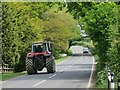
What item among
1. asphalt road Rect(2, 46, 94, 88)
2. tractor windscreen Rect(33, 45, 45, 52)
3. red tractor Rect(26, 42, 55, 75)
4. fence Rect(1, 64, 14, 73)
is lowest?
fence Rect(1, 64, 14, 73)

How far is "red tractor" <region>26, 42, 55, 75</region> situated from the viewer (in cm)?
3575

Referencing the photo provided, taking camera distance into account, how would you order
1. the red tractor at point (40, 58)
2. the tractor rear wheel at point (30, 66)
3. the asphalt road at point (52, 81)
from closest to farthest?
1. the asphalt road at point (52, 81)
2. the red tractor at point (40, 58)
3. the tractor rear wheel at point (30, 66)

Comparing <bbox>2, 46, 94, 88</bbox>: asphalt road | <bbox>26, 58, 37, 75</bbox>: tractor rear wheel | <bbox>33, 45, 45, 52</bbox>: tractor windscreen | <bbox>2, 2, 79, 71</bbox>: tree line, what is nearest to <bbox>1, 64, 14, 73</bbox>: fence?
<bbox>2, 2, 79, 71</bbox>: tree line

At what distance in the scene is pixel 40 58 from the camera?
36312 millimetres

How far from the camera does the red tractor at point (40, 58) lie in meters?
35.8

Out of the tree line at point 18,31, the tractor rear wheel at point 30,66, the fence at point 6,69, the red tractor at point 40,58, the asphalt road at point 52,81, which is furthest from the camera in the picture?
the fence at point 6,69

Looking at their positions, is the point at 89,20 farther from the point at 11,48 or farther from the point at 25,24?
the point at 25,24

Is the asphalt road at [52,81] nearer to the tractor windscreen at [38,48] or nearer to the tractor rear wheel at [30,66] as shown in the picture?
the tractor rear wheel at [30,66]

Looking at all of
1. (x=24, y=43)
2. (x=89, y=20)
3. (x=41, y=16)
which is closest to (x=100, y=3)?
(x=89, y=20)

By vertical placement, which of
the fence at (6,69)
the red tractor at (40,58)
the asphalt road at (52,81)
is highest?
the red tractor at (40,58)

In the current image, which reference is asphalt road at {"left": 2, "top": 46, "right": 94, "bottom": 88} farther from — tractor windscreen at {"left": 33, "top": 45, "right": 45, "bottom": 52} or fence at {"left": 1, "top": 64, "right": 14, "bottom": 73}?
fence at {"left": 1, "top": 64, "right": 14, "bottom": 73}

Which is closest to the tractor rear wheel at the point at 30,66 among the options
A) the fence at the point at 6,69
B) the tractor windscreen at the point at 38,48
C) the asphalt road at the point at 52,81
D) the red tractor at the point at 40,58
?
the red tractor at the point at 40,58

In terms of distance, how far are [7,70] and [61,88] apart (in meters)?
26.1

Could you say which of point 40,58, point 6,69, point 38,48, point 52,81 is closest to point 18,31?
point 6,69
